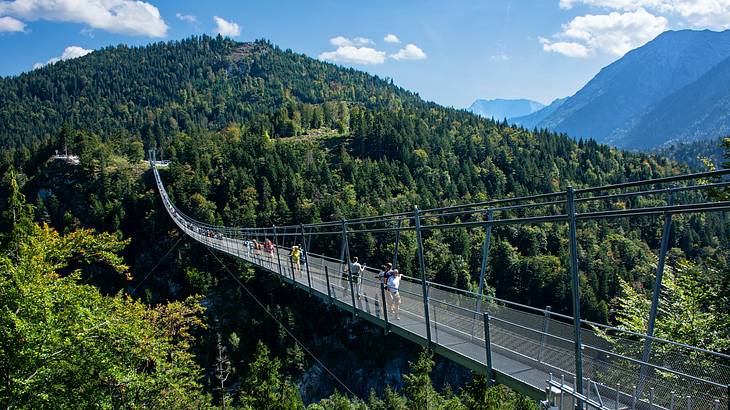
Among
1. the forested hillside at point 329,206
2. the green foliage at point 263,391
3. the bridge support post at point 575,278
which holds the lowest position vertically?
the green foliage at point 263,391

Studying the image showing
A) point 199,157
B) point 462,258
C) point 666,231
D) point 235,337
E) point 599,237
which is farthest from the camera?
point 199,157

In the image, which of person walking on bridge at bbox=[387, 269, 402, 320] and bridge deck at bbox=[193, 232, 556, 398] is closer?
bridge deck at bbox=[193, 232, 556, 398]

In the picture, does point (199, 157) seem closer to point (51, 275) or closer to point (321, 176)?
point (321, 176)

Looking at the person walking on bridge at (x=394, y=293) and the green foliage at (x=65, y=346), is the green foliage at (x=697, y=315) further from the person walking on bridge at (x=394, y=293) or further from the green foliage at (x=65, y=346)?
the green foliage at (x=65, y=346)

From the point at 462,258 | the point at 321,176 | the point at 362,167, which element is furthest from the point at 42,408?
the point at 362,167

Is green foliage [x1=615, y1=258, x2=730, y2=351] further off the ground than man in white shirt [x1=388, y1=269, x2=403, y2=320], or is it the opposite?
man in white shirt [x1=388, y1=269, x2=403, y2=320]

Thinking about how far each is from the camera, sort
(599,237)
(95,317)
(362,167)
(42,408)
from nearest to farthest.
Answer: (42,408) < (95,317) < (599,237) < (362,167)

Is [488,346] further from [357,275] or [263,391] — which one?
[263,391]

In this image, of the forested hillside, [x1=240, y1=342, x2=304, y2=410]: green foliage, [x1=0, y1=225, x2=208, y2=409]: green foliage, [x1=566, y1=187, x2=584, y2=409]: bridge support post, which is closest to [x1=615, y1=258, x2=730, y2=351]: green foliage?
[x1=566, y1=187, x2=584, y2=409]: bridge support post

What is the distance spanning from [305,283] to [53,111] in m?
208

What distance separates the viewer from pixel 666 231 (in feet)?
14.1

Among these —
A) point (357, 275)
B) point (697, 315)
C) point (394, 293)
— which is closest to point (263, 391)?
point (357, 275)

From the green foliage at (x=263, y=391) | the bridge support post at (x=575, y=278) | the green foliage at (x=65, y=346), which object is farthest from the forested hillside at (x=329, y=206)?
the bridge support post at (x=575, y=278)

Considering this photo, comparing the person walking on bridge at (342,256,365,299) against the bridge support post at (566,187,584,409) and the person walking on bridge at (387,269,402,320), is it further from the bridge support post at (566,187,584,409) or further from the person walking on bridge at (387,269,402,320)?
the bridge support post at (566,187,584,409)
